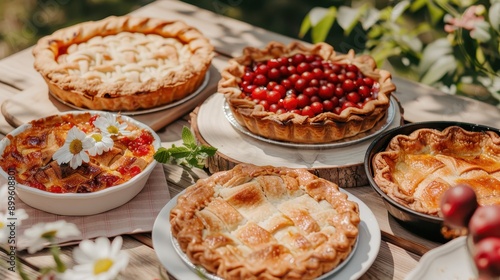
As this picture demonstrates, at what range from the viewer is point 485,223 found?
57.8 inches

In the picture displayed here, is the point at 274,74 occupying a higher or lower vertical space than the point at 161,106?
higher

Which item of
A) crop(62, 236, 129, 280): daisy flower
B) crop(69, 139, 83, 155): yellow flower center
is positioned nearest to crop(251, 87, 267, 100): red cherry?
crop(69, 139, 83, 155): yellow flower center

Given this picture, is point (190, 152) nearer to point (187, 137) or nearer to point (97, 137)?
point (187, 137)

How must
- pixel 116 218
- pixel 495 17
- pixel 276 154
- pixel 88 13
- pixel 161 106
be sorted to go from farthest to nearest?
pixel 88 13 → pixel 495 17 → pixel 161 106 → pixel 276 154 → pixel 116 218

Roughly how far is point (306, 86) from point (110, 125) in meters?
0.91

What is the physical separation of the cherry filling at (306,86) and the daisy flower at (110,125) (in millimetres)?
604

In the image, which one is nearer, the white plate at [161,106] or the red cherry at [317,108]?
the red cherry at [317,108]

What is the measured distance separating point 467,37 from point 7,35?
415cm

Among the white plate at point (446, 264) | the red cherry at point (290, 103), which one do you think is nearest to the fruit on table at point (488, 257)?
the white plate at point (446, 264)

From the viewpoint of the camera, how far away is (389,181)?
8.30 feet

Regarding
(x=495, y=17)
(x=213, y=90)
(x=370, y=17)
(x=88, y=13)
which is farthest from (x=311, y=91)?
(x=88, y=13)

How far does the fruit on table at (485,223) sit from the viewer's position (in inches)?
57.5

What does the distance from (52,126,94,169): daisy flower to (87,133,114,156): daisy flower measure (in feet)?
0.11

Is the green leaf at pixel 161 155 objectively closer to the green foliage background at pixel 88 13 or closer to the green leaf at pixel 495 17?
the green leaf at pixel 495 17
